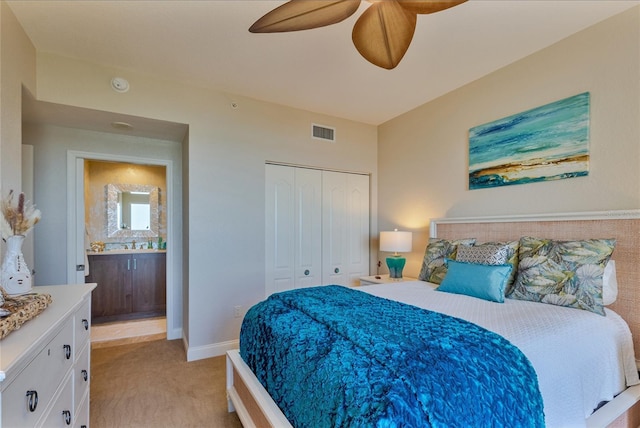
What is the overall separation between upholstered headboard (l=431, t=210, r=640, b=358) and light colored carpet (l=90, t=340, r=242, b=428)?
2.55m

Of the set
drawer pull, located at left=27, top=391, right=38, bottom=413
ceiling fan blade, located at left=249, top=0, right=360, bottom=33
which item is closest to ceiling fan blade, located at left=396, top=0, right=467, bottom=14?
ceiling fan blade, located at left=249, top=0, right=360, bottom=33

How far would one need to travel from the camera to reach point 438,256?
8.96 feet

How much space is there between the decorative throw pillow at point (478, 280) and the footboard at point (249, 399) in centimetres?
148

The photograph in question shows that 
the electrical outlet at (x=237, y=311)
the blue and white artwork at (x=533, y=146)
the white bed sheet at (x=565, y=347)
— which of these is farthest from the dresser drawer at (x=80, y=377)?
→ the blue and white artwork at (x=533, y=146)

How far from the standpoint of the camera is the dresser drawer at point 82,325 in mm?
1571

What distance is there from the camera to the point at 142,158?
3.33 meters

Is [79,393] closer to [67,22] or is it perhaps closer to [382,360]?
[382,360]

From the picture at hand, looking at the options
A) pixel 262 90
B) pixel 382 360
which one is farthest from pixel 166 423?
pixel 262 90

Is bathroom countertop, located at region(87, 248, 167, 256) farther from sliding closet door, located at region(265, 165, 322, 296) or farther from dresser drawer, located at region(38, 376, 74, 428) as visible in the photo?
dresser drawer, located at region(38, 376, 74, 428)

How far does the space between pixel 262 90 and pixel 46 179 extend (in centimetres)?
224

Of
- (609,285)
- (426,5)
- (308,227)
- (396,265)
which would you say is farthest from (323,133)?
(609,285)

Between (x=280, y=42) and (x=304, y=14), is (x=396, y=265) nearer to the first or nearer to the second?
(x=280, y=42)

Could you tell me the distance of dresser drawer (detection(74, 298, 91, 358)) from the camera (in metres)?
1.57

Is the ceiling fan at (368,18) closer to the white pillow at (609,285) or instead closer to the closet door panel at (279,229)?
the white pillow at (609,285)
